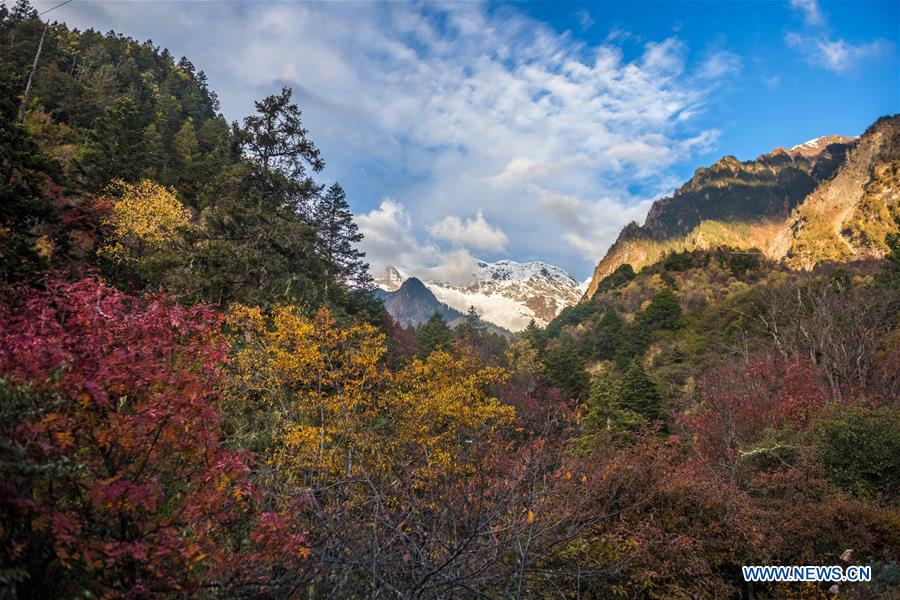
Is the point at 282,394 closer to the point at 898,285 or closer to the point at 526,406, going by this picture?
the point at 526,406

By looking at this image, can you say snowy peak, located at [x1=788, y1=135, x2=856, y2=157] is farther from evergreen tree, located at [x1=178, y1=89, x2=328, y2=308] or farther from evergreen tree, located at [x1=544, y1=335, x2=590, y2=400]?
evergreen tree, located at [x1=178, y1=89, x2=328, y2=308]

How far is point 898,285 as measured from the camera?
28.6 meters

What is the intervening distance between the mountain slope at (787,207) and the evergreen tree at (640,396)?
6994 cm

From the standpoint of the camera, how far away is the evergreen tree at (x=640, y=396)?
92.2ft

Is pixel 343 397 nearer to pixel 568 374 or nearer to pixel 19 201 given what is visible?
pixel 19 201

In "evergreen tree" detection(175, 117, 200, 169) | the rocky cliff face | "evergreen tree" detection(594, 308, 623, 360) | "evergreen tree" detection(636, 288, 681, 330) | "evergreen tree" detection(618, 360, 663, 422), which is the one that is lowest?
"evergreen tree" detection(618, 360, 663, 422)

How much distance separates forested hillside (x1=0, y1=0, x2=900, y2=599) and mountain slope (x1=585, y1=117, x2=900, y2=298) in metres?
50.6

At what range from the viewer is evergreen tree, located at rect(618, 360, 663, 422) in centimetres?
2809

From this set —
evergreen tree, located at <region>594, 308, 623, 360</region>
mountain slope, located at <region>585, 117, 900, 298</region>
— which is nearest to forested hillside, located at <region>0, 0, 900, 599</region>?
evergreen tree, located at <region>594, 308, 623, 360</region>

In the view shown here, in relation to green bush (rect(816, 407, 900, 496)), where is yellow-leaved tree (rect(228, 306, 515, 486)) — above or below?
below

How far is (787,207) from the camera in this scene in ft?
459

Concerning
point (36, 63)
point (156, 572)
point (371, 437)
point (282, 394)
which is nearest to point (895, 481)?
point (371, 437)

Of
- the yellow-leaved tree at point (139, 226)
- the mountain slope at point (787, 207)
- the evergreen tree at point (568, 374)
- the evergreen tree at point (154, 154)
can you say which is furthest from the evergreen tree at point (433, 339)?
the mountain slope at point (787, 207)

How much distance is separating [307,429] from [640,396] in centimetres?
2367
